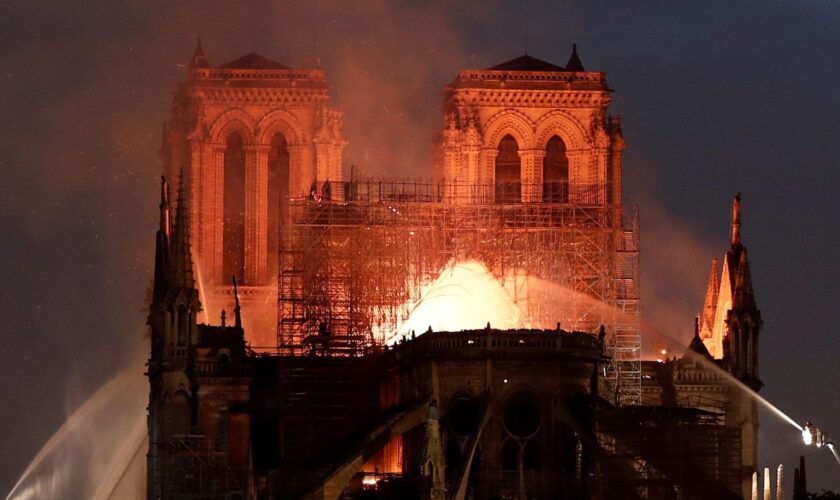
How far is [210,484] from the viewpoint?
96250mm

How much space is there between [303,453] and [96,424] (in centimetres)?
2775

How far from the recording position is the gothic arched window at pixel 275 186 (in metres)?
115

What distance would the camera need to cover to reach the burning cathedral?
306 feet

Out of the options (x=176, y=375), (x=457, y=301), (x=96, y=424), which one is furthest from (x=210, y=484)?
(x=96, y=424)

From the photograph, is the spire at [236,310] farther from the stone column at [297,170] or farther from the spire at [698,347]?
the spire at [698,347]

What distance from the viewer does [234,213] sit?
115750 millimetres

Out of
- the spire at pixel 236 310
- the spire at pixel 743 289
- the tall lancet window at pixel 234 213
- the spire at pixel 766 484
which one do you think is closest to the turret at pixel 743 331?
the spire at pixel 743 289

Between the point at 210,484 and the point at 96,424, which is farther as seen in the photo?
the point at 96,424

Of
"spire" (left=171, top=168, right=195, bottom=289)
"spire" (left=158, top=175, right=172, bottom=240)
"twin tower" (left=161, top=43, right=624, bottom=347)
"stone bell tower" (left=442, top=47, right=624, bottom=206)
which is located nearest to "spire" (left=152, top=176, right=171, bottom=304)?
"spire" (left=158, top=175, right=172, bottom=240)

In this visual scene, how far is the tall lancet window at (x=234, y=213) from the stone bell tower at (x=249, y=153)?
0.07 metres

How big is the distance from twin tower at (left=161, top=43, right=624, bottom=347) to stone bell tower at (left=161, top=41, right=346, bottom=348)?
0.12 ft

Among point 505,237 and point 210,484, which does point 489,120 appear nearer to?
point 505,237

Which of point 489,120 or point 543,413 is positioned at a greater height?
point 489,120

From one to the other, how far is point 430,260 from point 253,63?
37.6ft
